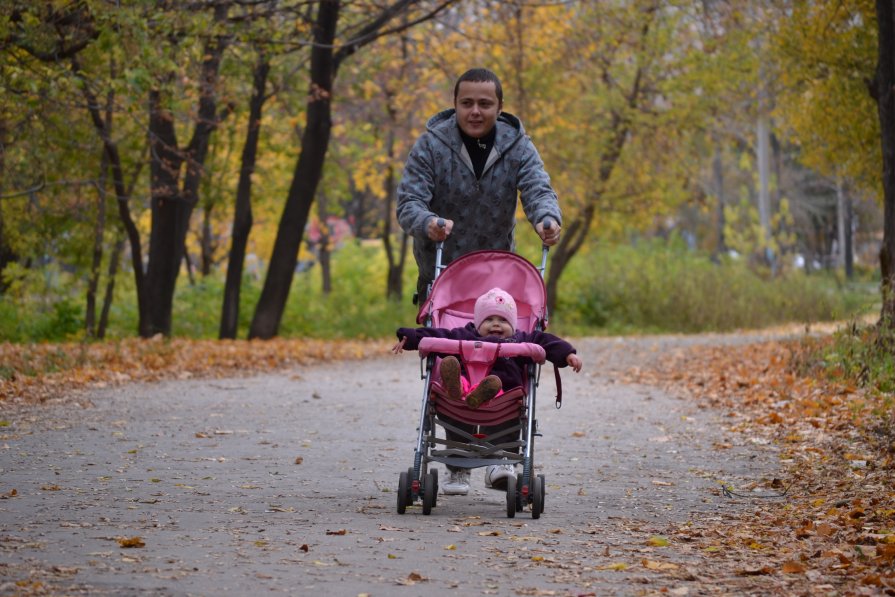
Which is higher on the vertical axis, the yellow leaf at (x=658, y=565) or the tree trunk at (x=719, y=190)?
the tree trunk at (x=719, y=190)

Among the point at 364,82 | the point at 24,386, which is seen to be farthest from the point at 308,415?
the point at 364,82

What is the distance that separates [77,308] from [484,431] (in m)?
21.1

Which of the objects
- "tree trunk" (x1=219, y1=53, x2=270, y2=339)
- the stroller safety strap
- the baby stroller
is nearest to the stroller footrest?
the baby stroller

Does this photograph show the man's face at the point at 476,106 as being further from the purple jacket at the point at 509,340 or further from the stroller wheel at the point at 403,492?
the stroller wheel at the point at 403,492

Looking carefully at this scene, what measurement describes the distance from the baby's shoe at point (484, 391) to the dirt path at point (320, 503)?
586 millimetres

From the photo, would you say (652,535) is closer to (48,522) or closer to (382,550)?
(382,550)

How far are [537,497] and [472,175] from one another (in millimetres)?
1867

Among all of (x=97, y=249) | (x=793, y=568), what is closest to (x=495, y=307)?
(x=793, y=568)

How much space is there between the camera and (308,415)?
39.8 ft

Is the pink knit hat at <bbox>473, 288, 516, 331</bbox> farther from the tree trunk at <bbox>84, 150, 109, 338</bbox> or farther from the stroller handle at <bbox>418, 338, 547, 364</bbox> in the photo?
the tree trunk at <bbox>84, 150, 109, 338</bbox>

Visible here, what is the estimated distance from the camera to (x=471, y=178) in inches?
296

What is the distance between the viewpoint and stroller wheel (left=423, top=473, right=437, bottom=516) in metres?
6.68

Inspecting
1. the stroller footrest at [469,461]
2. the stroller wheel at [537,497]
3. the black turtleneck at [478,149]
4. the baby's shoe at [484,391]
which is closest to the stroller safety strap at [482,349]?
the baby's shoe at [484,391]

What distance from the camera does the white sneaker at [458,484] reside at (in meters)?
7.44
